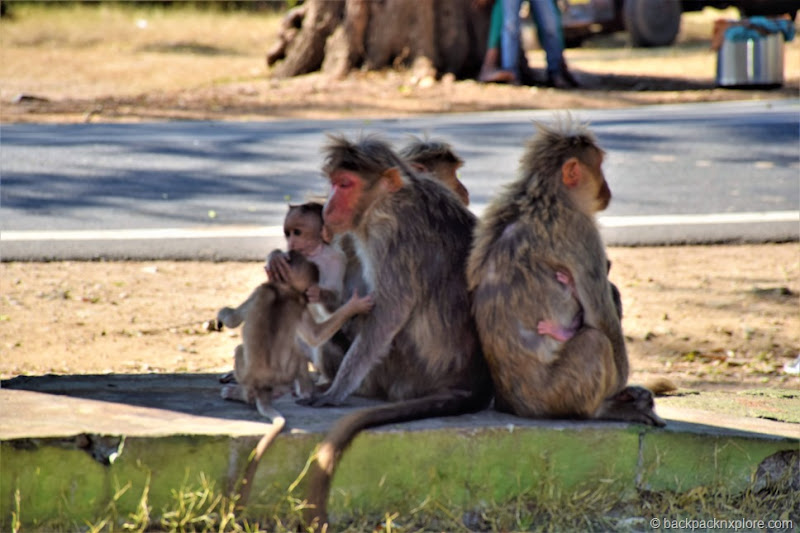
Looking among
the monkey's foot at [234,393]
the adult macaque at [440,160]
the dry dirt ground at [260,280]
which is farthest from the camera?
the dry dirt ground at [260,280]

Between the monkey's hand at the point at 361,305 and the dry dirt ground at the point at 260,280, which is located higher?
the monkey's hand at the point at 361,305

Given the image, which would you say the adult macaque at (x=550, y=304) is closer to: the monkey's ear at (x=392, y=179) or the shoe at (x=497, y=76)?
the monkey's ear at (x=392, y=179)

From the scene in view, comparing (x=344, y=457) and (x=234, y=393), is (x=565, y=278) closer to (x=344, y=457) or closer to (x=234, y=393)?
(x=344, y=457)

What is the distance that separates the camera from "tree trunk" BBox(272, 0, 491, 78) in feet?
55.6

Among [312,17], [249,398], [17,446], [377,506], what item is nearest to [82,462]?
[17,446]

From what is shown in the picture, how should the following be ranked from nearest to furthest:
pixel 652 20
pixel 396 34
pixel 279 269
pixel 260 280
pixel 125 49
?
pixel 279 269 → pixel 260 280 → pixel 396 34 → pixel 125 49 → pixel 652 20

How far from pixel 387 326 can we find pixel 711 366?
304 centimetres

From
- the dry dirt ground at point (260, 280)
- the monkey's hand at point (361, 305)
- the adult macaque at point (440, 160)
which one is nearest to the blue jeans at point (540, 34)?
the dry dirt ground at point (260, 280)

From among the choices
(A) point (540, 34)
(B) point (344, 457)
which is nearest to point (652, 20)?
(A) point (540, 34)

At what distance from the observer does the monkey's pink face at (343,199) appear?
15.6ft

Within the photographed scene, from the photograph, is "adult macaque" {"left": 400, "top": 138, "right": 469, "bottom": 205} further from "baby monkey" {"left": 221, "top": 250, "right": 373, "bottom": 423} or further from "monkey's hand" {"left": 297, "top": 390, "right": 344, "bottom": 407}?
"monkey's hand" {"left": 297, "top": 390, "right": 344, "bottom": 407}

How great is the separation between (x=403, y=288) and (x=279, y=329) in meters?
0.55

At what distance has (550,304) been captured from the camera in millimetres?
4414

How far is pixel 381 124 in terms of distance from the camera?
13.0 metres
